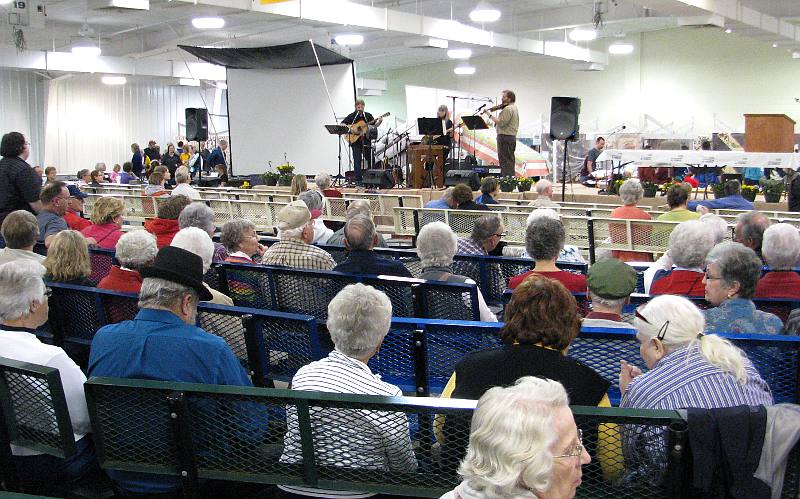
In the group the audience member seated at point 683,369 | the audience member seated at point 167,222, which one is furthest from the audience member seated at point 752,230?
the audience member seated at point 167,222

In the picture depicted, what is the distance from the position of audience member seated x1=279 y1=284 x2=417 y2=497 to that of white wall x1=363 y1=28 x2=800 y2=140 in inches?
782

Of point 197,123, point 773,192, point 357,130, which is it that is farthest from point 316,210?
point 197,123

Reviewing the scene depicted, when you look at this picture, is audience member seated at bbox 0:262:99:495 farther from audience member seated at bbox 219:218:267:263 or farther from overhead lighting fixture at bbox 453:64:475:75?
overhead lighting fixture at bbox 453:64:475:75

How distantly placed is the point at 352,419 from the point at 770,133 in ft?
49.5

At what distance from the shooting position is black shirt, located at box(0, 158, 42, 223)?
6.30m

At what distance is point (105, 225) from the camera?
575cm

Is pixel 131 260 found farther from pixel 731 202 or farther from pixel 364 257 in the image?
pixel 731 202

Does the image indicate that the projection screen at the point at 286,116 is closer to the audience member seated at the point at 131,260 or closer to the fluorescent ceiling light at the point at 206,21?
the fluorescent ceiling light at the point at 206,21

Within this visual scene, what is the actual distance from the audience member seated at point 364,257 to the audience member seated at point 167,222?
149cm

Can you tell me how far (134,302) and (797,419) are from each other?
2.59 meters

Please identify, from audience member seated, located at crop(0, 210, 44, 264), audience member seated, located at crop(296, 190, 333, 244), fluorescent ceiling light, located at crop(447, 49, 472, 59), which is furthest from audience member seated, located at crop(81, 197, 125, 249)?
fluorescent ceiling light, located at crop(447, 49, 472, 59)

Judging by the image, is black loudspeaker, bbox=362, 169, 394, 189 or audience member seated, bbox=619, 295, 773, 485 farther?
black loudspeaker, bbox=362, 169, 394, 189

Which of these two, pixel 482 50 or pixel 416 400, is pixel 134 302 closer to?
pixel 416 400

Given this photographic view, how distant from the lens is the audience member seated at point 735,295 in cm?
322
